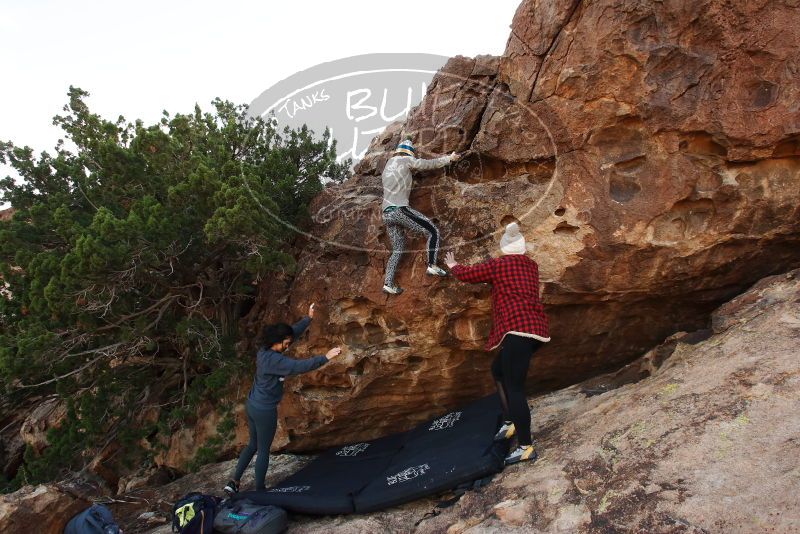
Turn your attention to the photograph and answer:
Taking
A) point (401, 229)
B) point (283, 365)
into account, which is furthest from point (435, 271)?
point (283, 365)

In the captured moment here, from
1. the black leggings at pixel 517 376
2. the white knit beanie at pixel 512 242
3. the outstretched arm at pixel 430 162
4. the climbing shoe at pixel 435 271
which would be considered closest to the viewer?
the black leggings at pixel 517 376

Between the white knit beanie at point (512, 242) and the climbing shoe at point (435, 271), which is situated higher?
the white knit beanie at point (512, 242)

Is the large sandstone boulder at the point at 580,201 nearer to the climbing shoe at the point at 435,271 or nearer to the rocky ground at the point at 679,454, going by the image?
the climbing shoe at the point at 435,271

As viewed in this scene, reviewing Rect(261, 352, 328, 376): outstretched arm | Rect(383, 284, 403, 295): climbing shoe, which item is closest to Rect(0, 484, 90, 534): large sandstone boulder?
Rect(261, 352, 328, 376): outstretched arm

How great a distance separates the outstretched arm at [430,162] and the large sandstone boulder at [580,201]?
0.54 m

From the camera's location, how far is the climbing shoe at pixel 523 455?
14.7 ft

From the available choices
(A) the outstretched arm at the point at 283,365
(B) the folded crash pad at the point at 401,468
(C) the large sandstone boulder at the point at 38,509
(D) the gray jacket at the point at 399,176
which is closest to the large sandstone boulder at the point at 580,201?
(D) the gray jacket at the point at 399,176

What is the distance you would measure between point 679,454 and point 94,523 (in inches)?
185

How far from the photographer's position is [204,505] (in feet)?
15.2

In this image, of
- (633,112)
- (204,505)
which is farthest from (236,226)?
(633,112)

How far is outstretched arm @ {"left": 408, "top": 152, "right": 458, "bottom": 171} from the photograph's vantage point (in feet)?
18.7

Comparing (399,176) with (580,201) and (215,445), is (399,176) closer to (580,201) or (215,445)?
(580,201)

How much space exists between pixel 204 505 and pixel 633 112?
5546 mm

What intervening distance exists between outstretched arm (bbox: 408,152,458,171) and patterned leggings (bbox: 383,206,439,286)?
0.46 metres
